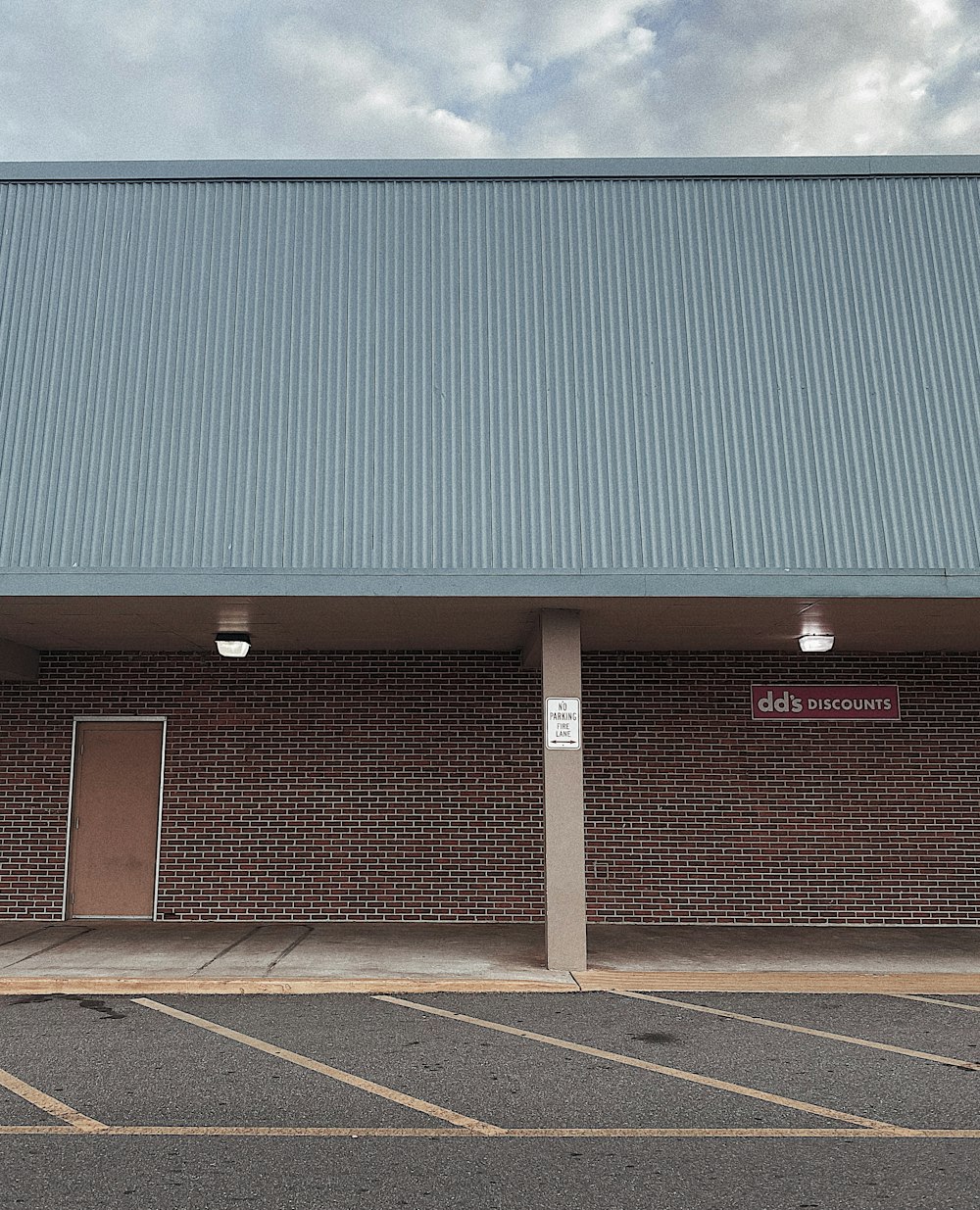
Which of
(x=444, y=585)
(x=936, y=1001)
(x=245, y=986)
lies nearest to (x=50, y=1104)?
(x=245, y=986)

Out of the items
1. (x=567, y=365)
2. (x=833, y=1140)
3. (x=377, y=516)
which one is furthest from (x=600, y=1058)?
(x=567, y=365)

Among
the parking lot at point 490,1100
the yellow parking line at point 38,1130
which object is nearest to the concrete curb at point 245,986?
the parking lot at point 490,1100

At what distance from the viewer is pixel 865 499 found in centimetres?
991

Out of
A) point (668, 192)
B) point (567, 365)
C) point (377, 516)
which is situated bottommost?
point (377, 516)

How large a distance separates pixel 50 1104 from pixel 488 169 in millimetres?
9385

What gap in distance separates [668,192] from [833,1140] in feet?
29.9

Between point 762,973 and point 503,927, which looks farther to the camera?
point 503,927

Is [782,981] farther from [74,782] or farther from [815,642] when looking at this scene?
[74,782]

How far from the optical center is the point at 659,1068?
22.1ft

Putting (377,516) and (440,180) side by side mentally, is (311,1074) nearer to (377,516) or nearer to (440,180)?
(377,516)

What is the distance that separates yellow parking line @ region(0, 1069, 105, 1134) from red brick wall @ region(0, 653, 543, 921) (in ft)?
20.9

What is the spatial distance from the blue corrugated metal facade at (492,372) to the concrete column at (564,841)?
4.06ft

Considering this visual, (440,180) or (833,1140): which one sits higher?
(440,180)

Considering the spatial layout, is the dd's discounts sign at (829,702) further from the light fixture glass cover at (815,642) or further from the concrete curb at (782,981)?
the concrete curb at (782,981)
